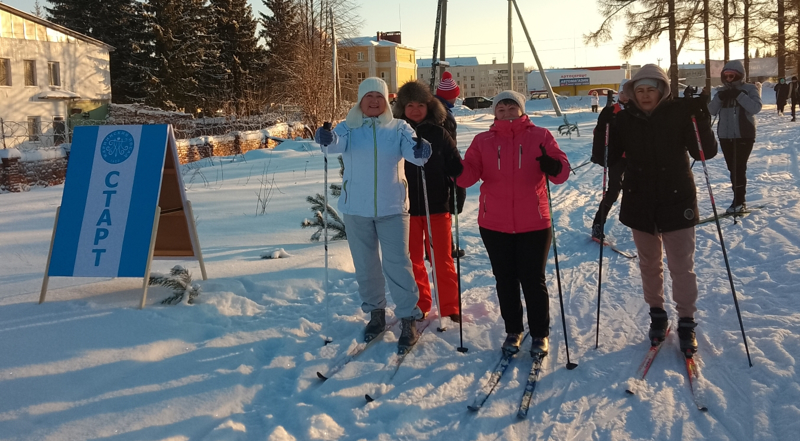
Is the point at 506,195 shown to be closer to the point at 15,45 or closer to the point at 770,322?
the point at 770,322

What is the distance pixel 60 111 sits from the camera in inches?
1267

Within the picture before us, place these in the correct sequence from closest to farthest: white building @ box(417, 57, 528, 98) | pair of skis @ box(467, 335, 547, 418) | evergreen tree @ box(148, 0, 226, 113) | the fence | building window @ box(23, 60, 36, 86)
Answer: pair of skis @ box(467, 335, 547, 418), the fence, building window @ box(23, 60, 36, 86), evergreen tree @ box(148, 0, 226, 113), white building @ box(417, 57, 528, 98)

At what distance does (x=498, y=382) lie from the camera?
375 centimetres

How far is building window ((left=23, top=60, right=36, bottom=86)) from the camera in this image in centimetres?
3061

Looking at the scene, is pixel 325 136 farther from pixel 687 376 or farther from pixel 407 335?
pixel 687 376

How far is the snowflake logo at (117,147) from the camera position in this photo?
5039 millimetres

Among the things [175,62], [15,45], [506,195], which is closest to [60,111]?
[15,45]

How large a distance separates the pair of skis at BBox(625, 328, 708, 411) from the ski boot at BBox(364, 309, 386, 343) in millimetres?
1747

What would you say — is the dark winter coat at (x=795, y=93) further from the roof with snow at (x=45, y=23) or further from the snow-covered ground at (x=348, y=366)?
the roof with snow at (x=45, y=23)

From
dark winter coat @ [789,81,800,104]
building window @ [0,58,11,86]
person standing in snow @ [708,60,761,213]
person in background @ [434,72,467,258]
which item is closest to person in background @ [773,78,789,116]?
dark winter coat @ [789,81,800,104]

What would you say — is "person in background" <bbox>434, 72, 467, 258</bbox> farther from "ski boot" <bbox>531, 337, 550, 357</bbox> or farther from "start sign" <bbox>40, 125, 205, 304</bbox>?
"start sign" <bbox>40, 125, 205, 304</bbox>

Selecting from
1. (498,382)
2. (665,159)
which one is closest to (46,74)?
(498,382)

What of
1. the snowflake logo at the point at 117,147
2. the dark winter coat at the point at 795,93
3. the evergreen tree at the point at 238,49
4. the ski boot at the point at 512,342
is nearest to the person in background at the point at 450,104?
the ski boot at the point at 512,342

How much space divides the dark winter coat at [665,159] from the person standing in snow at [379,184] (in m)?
1.41
